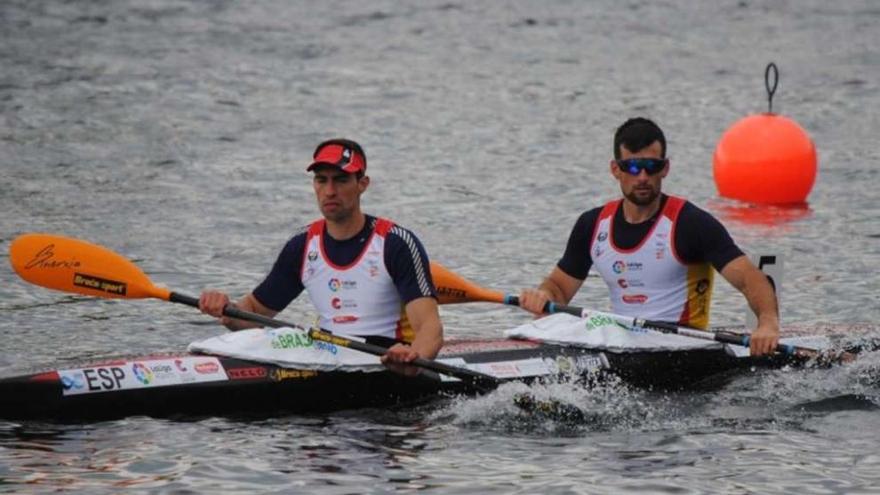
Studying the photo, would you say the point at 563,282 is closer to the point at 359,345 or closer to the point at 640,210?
the point at 640,210

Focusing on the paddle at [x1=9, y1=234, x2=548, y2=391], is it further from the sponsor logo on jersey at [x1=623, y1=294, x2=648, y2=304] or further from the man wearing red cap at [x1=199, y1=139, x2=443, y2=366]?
the sponsor logo on jersey at [x1=623, y1=294, x2=648, y2=304]

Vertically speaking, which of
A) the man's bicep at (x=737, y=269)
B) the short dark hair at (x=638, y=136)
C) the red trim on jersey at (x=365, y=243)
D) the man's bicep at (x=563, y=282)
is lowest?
the man's bicep at (x=563, y=282)

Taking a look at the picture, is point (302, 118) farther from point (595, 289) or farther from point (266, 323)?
point (266, 323)

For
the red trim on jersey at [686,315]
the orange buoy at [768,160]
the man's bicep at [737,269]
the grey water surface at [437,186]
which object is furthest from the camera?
the orange buoy at [768,160]

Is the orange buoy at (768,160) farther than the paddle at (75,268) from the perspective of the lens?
Yes

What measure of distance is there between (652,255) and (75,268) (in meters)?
3.60

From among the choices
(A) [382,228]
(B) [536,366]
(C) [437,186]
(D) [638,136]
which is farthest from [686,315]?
(C) [437,186]

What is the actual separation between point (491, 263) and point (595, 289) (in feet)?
4.71

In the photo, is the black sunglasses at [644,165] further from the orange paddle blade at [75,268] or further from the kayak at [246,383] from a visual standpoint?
the orange paddle blade at [75,268]

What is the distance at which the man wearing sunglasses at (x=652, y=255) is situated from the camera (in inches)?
450

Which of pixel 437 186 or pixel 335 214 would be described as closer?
pixel 335 214

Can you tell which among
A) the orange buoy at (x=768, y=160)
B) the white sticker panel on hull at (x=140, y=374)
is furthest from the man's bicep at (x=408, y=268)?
the orange buoy at (x=768, y=160)

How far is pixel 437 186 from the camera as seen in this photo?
834 inches

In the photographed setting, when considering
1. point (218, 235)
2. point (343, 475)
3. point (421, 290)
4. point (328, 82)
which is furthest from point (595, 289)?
point (328, 82)
